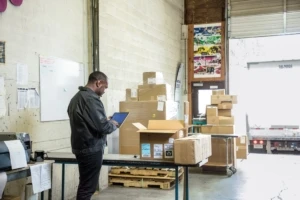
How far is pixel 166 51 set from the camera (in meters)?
9.26

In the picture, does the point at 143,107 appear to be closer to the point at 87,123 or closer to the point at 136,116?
the point at 136,116

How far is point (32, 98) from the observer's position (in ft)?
14.2

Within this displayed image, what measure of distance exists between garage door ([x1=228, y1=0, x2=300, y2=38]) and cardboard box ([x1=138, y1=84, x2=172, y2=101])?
4.85 metres

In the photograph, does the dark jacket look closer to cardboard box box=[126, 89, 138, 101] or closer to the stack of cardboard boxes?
the stack of cardboard boxes

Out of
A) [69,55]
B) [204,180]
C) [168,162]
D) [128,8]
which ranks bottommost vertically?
[204,180]

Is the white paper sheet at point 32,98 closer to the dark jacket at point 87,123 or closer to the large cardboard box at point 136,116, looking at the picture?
the dark jacket at point 87,123

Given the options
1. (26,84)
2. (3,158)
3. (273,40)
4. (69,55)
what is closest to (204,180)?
(69,55)

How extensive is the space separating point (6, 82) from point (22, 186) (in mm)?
1211

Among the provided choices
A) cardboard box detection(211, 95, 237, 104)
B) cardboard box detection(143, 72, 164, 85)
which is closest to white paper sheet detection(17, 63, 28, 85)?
cardboard box detection(143, 72, 164, 85)

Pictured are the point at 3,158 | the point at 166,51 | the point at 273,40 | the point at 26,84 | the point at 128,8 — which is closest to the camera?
the point at 3,158

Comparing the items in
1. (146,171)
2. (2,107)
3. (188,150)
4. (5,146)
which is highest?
(2,107)

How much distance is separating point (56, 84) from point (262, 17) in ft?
23.4

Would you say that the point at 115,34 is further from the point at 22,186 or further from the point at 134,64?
the point at 22,186

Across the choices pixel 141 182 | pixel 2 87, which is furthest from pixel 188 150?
pixel 141 182
